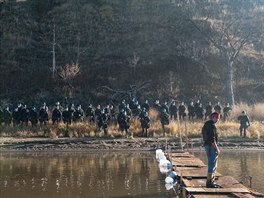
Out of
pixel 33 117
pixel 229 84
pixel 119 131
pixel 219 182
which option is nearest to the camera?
pixel 219 182

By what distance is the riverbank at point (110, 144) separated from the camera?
28922mm

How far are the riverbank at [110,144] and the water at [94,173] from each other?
1.79m

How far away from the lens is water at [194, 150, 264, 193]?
16.5 metres

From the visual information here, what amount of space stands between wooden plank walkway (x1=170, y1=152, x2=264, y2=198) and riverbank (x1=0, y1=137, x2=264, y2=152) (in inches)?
442

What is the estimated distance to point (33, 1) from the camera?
6644 centimetres

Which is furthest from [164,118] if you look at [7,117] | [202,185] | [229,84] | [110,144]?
[202,185]

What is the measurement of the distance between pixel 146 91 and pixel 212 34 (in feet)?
40.1

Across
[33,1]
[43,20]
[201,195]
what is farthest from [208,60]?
[201,195]

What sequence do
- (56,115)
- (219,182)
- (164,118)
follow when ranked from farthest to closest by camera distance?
(56,115), (164,118), (219,182)

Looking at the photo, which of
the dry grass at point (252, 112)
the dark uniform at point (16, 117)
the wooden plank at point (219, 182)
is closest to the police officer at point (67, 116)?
the dark uniform at point (16, 117)

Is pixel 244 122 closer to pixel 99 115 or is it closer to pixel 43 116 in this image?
pixel 99 115

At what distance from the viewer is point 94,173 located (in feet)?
61.0

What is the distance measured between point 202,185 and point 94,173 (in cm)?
618

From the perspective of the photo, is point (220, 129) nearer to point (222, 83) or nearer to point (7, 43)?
point (222, 83)
